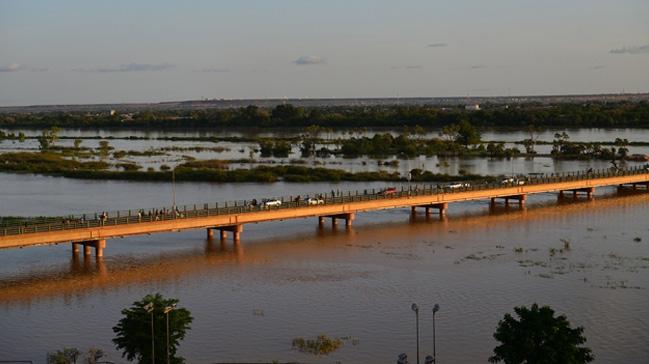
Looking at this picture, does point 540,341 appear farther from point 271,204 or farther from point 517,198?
point 517,198

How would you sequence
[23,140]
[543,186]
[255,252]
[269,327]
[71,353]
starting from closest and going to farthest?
1. [71,353]
2. [269,327]
3. [255,252]
4. [543,186]
5. [23,140]

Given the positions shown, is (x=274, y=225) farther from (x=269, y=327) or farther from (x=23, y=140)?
(x=23, y=140)

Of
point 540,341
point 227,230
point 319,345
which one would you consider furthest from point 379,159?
point 540,341

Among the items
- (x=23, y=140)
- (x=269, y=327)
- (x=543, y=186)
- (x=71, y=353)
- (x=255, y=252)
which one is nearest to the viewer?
(x=71, y=353)

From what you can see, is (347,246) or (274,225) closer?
(347,246)

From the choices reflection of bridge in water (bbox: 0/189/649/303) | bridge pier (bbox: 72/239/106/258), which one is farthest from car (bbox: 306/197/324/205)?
bridge pier (bbox: 72/239/106/258)

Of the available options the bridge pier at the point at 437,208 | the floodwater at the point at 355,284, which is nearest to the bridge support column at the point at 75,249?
the floodwater at the point at 355,284

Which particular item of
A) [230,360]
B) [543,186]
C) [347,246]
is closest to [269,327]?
[230,360]
